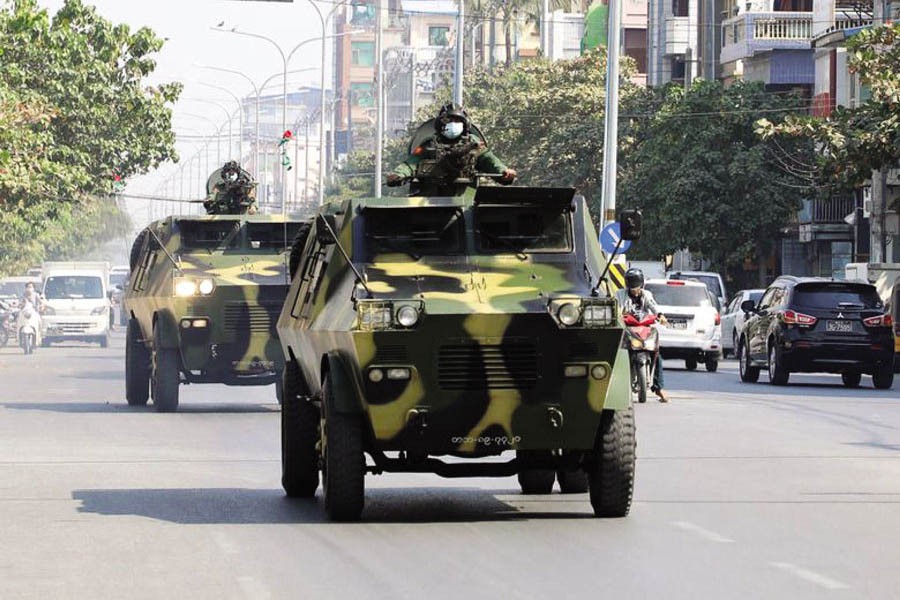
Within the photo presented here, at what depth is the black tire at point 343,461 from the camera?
42.4ft

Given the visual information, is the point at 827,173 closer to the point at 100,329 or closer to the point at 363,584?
the point at 100,329

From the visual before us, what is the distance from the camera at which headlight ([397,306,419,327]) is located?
42.2 ft

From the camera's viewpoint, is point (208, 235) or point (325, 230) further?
point (208, 235)

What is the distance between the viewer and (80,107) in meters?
52.3

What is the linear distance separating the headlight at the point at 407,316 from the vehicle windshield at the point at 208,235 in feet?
43.9

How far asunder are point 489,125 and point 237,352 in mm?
48384

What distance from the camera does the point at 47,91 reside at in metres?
51.6

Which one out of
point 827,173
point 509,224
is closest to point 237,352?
point 509,224

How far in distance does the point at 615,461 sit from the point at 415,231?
2.10m

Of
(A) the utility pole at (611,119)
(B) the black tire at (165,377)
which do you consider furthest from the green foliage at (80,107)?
(B) the black tire at (165,377)

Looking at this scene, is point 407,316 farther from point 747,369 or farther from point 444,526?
point 747,369

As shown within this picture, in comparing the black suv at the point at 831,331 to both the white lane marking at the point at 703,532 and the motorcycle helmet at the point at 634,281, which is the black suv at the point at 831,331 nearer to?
the motorcycle helmet at the point at 634,281

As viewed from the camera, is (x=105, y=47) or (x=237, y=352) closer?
(x=237, y=352)

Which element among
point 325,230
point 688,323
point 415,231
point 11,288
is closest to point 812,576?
point 415,231
